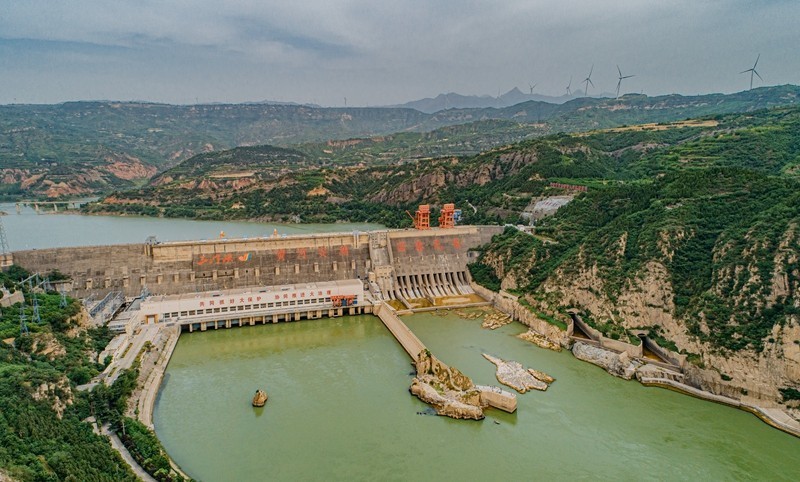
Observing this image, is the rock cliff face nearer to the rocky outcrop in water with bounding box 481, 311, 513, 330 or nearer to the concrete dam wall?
the rocky outcrop in water with bounding box 481, 311, 513, 330

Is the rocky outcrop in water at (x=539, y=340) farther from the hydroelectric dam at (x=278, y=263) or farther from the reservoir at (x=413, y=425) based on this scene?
the hydroelectric dam at (x=278, y=263)

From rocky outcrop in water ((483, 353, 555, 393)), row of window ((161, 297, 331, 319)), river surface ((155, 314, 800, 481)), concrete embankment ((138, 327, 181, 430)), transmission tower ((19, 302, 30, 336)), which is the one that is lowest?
river surface ((155, 314, 800, 481))

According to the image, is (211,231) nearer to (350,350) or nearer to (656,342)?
(350,350)

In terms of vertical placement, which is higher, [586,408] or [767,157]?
[767,157]

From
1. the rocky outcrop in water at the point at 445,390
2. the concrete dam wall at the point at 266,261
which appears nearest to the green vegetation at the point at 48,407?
the concrete dam wall at the point at 266,261

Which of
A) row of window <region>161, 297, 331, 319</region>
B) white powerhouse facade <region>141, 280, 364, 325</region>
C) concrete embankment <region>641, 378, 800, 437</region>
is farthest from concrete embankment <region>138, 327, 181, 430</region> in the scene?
concrete embankment <region>641, 378, 800, 437</region>

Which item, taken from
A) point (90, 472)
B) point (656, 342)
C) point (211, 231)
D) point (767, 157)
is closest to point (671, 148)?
point (767, 157)
